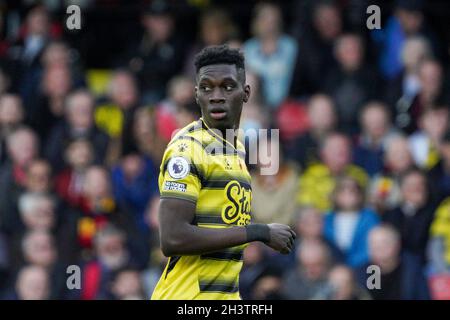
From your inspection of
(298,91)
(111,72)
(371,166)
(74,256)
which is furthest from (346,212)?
(111,72)

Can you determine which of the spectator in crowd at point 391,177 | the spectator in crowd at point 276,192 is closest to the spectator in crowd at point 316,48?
the spectator in crowd at point 276,192

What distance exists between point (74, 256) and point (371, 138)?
3.05m

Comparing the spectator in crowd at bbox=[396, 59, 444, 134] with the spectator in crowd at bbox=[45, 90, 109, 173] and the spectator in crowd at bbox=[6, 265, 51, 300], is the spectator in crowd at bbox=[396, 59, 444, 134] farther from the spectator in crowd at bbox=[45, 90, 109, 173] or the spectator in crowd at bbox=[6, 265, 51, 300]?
the spectator in crowd at bbox=[6, 265, 51, 300]

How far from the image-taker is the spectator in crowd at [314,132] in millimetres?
11141

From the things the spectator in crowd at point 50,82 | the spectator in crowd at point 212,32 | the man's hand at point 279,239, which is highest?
the spectator in crowd at point 212,32

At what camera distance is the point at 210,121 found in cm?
646

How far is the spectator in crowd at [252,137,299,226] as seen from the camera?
10.8m

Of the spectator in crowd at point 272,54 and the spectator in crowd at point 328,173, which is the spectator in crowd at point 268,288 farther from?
the spectator in crowd at point 272,54

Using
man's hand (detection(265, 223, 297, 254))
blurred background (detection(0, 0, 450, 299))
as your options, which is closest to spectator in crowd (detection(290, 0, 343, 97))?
blurred background (detection(0, 0, 450, 299))

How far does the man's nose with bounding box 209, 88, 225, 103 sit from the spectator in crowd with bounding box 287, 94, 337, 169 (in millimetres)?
4752

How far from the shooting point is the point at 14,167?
1188 cm

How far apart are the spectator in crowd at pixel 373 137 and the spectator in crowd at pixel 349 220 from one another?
0.40 meters

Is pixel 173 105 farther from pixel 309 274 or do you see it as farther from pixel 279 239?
pixel 279 239
